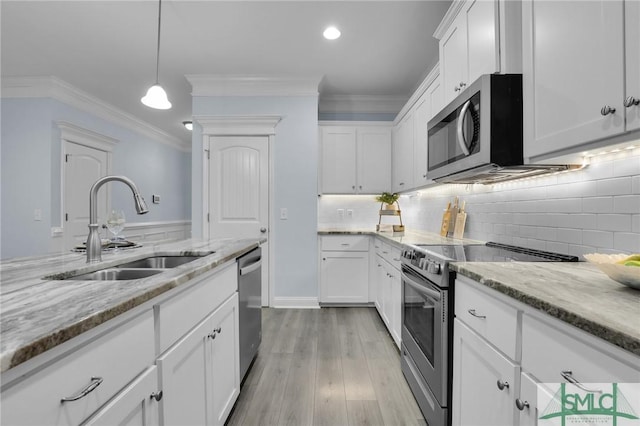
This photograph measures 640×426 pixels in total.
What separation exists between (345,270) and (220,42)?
2.77m

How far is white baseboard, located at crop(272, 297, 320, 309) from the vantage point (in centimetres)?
376

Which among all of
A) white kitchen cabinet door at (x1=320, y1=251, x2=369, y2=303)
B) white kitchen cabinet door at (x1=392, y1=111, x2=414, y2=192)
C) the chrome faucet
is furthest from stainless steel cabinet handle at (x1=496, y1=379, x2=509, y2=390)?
white kitchen cabinet door at (x1=320, y1=251, x2=369, y2=303)

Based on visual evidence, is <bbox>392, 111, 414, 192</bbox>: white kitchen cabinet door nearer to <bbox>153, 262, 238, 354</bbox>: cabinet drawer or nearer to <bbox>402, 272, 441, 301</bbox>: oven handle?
<bbox>402, 272, 441, 301</bbox>: oven handle

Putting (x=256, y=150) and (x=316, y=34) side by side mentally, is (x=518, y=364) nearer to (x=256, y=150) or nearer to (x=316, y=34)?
(x=316, y=34)

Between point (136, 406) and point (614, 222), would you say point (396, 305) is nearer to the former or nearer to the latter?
point (614, 222)

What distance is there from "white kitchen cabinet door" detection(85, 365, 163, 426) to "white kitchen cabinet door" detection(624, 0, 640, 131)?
5.15 feet

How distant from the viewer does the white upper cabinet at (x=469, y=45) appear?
155cm

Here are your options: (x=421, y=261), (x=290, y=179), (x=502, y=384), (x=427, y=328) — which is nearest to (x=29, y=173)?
(x=290, y=179)

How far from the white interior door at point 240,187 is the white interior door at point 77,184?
196cm

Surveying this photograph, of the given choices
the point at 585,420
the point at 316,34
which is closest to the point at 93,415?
the point at 585,420

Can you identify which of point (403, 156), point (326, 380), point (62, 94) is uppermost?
point (62, 94)

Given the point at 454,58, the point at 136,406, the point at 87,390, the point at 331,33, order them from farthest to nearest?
the point at 331,33
the point at 454,58
the point at 136,406
the point at 87,390

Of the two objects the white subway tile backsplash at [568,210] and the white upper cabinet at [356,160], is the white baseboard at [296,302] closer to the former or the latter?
the white upper cabinet at [356,160]

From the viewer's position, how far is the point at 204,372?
1.34 meters
